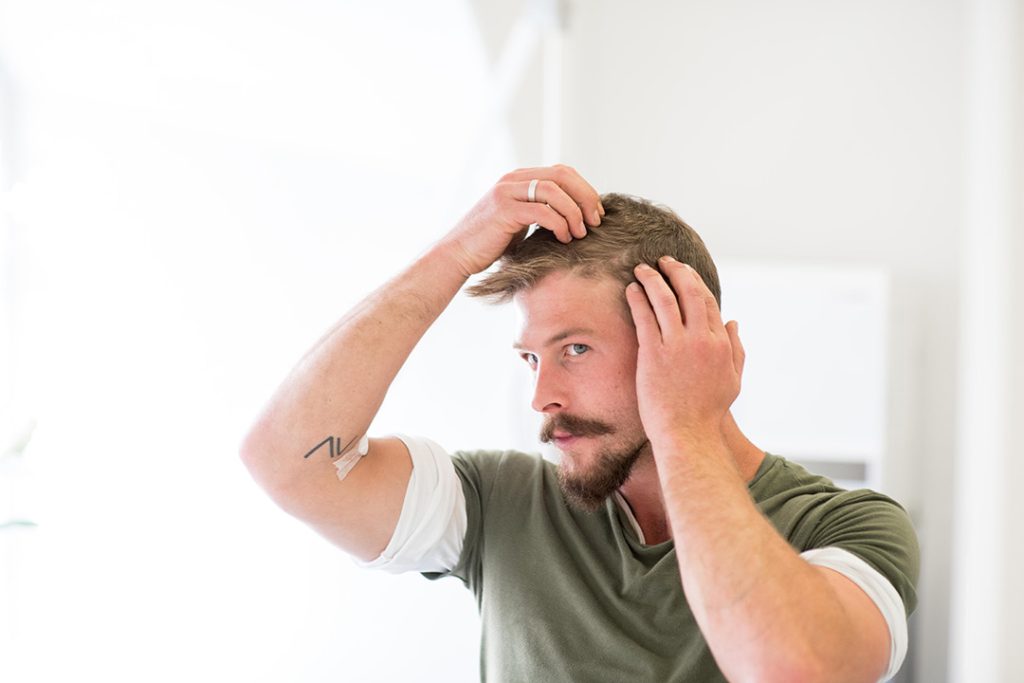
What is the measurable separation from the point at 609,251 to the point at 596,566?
41 cm

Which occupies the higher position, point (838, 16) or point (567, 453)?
point (838, 16)

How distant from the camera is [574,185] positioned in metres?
1.33

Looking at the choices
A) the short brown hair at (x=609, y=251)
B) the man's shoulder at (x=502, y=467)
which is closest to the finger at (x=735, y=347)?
the short brown hair at (x=609, y=251)

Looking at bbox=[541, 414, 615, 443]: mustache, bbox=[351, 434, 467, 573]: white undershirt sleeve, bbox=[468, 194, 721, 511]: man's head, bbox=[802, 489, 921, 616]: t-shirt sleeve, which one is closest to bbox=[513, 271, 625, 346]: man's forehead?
bbox=[468, 194, 721, 511]: man's head

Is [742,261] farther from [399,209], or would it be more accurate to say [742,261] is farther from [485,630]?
[485,630]

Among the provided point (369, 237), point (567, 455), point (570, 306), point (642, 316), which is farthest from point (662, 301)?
point (369, 237)

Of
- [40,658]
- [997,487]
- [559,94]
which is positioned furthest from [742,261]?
[40,658]

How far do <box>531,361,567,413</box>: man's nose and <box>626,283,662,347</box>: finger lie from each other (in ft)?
0.40

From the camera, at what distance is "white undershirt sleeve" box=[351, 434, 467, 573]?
134cm

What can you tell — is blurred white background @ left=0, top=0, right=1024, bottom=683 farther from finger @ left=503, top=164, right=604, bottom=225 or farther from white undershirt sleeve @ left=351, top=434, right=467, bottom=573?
finger @ left=503, top=164, right=604, bottom=225

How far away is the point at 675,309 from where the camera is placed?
1.24 meters

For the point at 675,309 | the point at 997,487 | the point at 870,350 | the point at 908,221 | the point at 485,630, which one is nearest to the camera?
the point at 675,309

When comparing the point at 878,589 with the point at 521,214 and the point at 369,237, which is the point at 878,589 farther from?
the point at 369,237

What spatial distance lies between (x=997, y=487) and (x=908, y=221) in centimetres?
105
